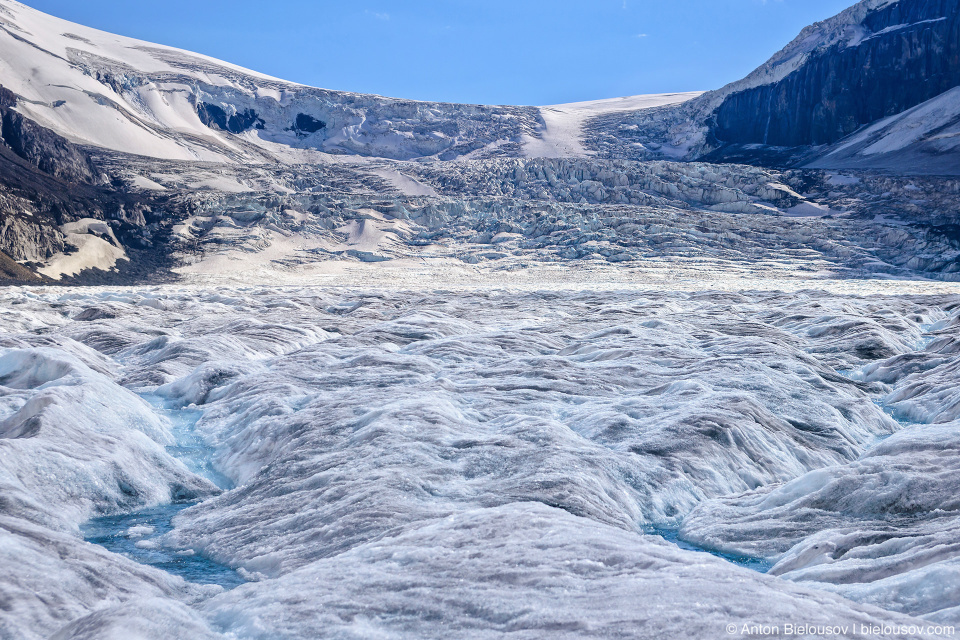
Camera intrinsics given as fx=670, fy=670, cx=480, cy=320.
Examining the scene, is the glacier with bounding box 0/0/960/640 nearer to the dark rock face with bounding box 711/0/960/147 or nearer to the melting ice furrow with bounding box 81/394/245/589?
the melting ice furrow with bounding box 81/394/245/589

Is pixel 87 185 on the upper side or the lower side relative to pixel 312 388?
upper

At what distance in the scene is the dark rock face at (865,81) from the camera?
79.4m

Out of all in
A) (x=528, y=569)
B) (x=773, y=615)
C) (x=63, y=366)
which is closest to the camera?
(x=773, y=615)

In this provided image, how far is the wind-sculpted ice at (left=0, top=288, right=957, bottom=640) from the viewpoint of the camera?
3605mm

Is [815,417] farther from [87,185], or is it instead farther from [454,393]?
[87,185]

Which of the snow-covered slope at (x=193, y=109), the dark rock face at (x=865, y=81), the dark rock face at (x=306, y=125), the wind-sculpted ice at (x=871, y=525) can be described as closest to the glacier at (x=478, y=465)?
the wind-sculpted ice at (x=871, y=525)

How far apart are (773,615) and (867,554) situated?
1.73 meters

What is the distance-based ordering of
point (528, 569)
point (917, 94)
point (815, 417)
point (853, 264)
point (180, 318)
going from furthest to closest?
point (917, 94), point (853, 264), point (180, 318), point (815, 417), point (528, 569)

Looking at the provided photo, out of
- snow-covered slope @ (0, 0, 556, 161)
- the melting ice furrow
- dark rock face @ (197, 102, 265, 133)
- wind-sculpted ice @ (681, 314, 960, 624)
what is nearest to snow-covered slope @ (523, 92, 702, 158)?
snow-covered slope @ (0, 0, 556, 161)

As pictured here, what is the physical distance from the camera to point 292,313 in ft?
63.0

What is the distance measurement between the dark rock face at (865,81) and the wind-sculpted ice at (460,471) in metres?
81.5

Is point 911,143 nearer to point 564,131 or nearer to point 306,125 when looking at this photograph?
point 564,131

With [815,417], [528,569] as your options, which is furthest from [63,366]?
[815,417]

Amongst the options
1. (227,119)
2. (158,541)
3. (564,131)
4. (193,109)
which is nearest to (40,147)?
(193,109)
